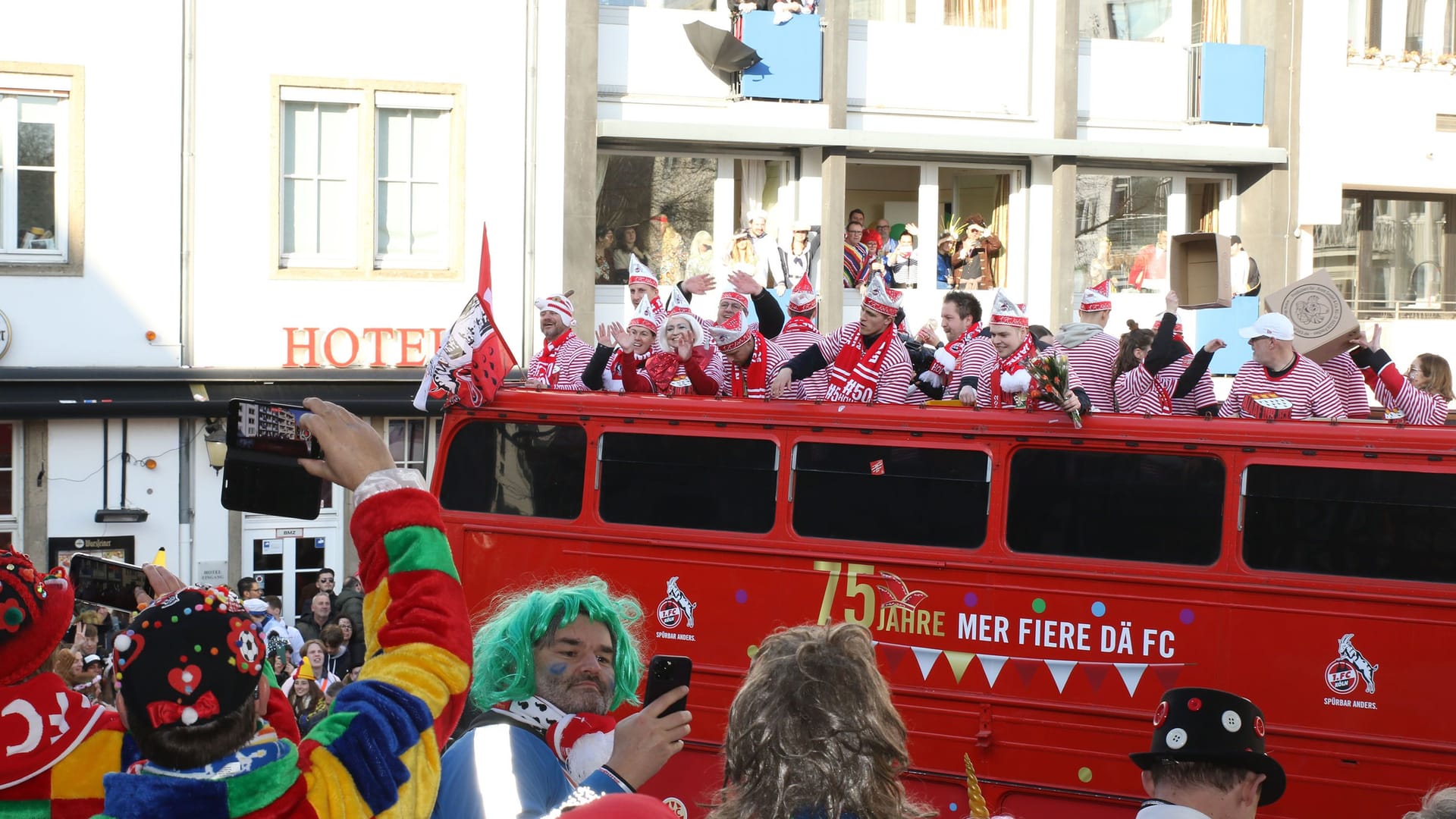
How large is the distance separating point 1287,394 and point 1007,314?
1.87 m

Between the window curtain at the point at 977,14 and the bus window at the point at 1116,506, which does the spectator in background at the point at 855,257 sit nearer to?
the window curtain at the point at 977,14

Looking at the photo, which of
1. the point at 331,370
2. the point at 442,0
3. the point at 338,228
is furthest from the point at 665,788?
the point at 442,0

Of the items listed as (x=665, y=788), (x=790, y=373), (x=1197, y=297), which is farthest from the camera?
(x=1197, y=297)

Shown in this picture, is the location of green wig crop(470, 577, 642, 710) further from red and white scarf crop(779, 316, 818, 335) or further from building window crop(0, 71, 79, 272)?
building window crop(0, 71, 79, 272)

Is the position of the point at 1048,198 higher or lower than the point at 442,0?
lower

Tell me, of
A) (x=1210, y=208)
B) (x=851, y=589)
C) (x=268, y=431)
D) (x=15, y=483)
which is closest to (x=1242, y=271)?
(x=1210, y=208)

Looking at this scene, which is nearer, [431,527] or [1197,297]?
[431,527]

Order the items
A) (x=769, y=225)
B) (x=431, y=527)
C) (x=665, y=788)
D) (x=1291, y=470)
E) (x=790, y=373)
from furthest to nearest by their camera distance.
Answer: (x=769, y=225) < (x=790, y=373) < (x=665, y=788) < (x=1291, y=470) < (x=431, y=527)

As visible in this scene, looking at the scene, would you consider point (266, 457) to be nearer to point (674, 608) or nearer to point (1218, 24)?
point (674, 608)

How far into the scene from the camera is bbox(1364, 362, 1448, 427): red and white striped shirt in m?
9.13

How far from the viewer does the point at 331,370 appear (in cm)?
1625

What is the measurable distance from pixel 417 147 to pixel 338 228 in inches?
55.7

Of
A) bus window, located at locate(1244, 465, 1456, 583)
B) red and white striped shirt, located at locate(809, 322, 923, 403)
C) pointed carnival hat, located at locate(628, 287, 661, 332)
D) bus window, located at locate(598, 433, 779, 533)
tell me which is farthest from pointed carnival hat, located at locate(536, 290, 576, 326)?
bus window, located at locate(1244, 465, 1456, 583)

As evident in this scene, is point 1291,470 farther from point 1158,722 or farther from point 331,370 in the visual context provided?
point 331,370
